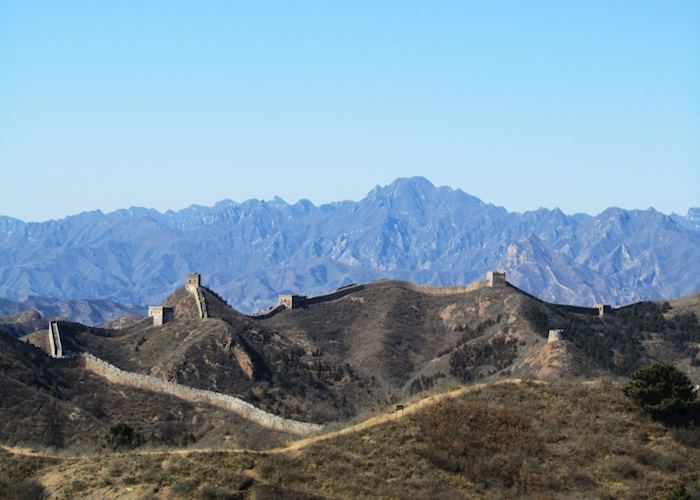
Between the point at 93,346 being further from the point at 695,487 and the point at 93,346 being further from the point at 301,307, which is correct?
the point at 695,487

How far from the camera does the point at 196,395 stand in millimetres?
93000

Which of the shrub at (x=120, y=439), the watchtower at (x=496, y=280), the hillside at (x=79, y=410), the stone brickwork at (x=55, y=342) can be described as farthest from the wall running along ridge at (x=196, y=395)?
the watchtower at (x=496, y=280)

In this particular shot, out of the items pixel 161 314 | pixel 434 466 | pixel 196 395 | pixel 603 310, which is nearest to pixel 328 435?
pixel 434 466

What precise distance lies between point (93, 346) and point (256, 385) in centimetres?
2013

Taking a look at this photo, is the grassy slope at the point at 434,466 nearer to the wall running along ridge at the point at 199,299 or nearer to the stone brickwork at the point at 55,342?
the stone brickwork at the point at 55,342

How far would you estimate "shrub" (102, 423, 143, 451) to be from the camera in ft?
186

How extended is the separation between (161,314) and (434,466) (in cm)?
9122

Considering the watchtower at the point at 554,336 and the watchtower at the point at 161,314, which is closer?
the watchtower at the point at 554,336

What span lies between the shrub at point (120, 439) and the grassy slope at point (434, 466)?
6.89 meters

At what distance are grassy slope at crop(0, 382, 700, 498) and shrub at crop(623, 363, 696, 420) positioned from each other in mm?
768

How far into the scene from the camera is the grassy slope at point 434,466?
44.9 m

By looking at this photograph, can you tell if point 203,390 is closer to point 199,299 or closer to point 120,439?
point 120,439

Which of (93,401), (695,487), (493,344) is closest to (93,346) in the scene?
(93,401)

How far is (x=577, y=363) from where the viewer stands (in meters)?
113
